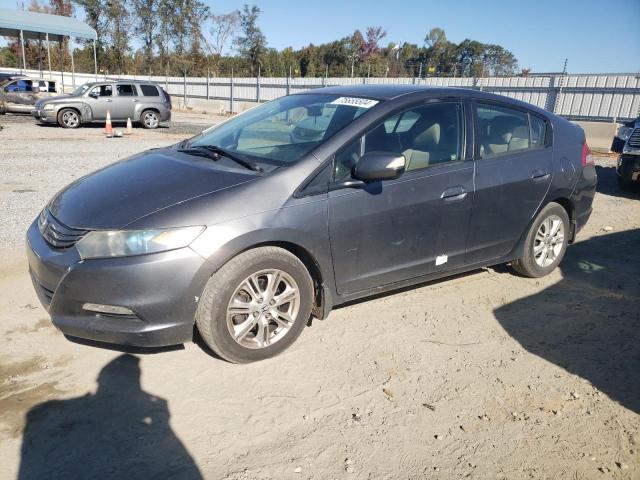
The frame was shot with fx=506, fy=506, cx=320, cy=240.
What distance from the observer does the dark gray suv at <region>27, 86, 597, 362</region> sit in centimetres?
287

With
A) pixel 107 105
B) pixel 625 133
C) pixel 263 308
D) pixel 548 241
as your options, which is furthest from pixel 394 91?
pixel 107 105

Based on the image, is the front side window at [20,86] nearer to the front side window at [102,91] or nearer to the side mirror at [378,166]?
the front side window at [102,91]

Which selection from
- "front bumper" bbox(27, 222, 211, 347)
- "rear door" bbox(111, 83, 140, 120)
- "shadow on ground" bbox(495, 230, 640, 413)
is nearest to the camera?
"front bumper" bbox(27, 222, 211, 347)

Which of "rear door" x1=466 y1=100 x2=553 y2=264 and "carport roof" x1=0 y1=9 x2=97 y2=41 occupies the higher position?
"carport roof" x1=0 y1=9 x2=97 y2=41

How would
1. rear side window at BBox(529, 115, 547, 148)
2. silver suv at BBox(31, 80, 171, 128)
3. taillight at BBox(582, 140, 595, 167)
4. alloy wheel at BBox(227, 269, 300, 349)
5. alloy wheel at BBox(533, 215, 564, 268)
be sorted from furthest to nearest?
silver suv at BBox(31, 80, 171, 128) < taillight at BBox(582, 140, 595, 167) < alloy wheel at BBox(533, 215, 564, 268) < rear side window at BBox(529, 115, 547, 148) < alloy wheel at BBox(227, 269, 300, 349)

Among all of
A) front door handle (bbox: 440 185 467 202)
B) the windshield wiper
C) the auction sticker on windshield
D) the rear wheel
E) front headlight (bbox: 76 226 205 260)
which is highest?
the auction sticker on windshield

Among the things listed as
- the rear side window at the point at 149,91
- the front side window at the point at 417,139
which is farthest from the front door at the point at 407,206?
the rear side window at the point at 149,91

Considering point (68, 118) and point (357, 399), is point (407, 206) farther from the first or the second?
point (68, 118)

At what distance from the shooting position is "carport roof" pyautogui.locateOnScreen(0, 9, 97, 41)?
31.8 meters

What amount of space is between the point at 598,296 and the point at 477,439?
8.41ft

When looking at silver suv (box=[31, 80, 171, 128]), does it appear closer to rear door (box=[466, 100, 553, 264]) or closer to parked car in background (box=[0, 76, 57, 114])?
parked car in background (box=[0, 76, 57, 114])

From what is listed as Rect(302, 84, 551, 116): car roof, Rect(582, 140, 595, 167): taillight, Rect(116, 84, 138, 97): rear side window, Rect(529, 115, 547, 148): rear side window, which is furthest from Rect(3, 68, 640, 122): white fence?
Rect(116, 84, 138, 97): rear side window

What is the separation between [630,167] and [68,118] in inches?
662

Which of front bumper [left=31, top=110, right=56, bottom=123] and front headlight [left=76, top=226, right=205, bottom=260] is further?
front bumper [left=31, top=110, right=56, bottom=123]
